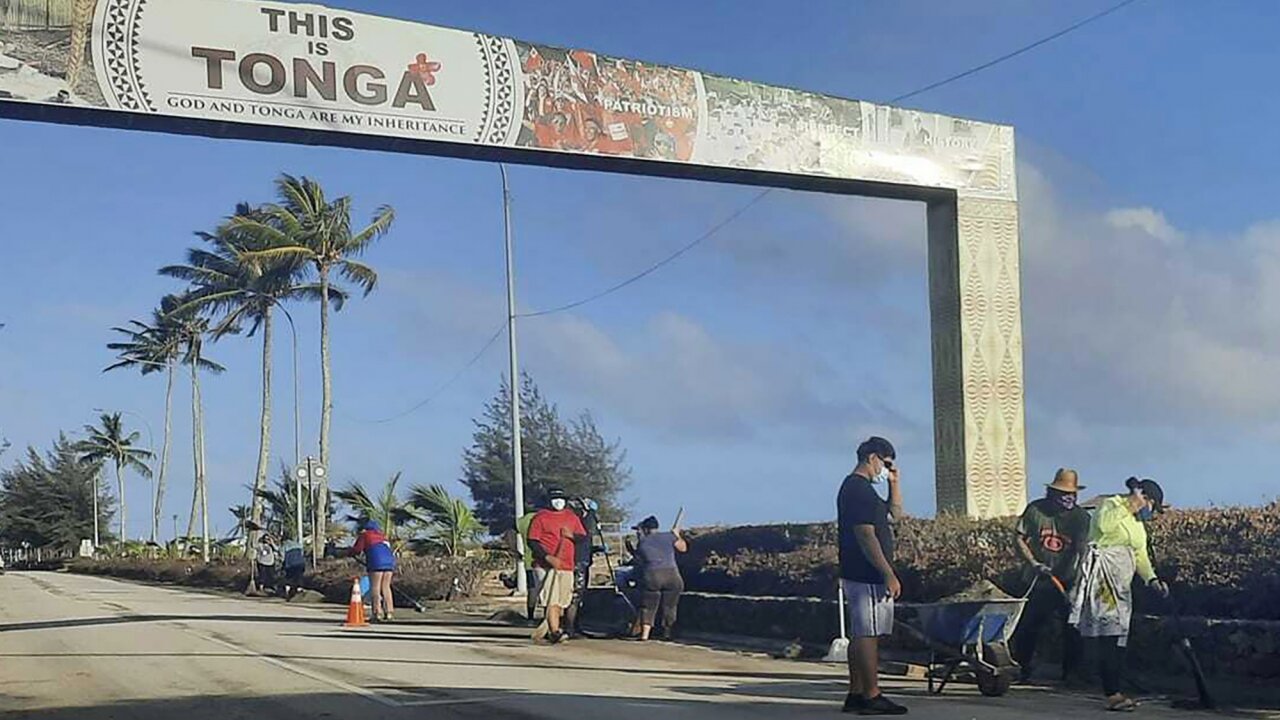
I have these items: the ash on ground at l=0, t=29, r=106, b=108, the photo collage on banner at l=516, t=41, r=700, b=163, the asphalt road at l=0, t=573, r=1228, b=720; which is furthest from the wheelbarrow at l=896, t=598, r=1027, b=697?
the ash on ground at l=0, t=29, r=106, b=108

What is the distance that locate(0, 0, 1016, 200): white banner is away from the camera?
17125 mm

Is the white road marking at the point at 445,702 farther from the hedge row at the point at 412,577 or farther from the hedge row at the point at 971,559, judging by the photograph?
the hedge row at the point at 412,577

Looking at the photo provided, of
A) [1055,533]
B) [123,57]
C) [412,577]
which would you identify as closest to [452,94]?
[123,57]

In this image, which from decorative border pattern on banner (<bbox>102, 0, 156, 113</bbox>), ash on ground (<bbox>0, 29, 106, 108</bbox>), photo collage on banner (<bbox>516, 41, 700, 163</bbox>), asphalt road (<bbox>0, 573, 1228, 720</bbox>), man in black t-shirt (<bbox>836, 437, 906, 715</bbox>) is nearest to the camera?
man in black t-shirt (<bbox>836, 437, 906, 715</bbox>)

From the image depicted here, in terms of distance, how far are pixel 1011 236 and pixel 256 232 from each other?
2939cm

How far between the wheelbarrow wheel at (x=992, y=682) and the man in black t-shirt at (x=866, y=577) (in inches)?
46.9

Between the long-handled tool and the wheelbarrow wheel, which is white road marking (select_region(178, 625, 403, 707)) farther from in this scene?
the long-handled tool

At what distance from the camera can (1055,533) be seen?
12.9m

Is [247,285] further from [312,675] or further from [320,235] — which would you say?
[312,675]

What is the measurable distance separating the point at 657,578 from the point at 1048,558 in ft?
22.4

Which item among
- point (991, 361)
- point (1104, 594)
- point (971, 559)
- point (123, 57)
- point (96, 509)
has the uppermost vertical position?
point (123, 57)

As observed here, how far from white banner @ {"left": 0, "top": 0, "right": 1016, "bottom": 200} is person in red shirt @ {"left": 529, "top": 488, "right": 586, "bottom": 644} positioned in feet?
16.0

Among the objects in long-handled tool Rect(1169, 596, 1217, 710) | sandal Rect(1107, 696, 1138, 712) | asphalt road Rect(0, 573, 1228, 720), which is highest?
long-handled tool Rect(1169, 596, 1217, 710)

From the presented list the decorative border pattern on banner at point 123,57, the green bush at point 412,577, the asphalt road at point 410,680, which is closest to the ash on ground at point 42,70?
the decorative border pattern on banner at point 123,57
